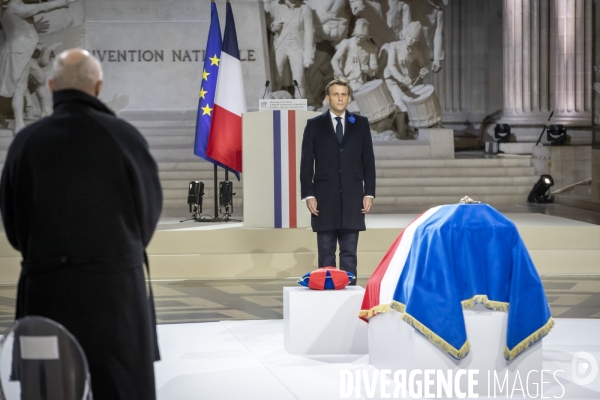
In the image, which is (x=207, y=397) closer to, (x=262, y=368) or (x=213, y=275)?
(x=262, y=368)

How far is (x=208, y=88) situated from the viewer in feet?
37.2

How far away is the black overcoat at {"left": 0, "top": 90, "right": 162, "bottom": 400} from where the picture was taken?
3148 millimetres

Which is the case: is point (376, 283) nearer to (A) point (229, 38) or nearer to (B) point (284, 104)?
(B) point (284, 104)

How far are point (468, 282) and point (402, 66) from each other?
14041mm

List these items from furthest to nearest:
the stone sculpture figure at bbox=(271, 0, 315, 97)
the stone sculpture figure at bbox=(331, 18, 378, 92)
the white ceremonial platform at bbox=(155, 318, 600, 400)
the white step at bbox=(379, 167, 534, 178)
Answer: the stone sculpture figure at bbox=(331, 18, 378, 92) < the stone sculpture figure at bbox=(271, 0, 315, 97) < the white step at bbox=(379, 167, 534, 178) < the white ceremonial platform at bbox=(155, 318, 600, 400)

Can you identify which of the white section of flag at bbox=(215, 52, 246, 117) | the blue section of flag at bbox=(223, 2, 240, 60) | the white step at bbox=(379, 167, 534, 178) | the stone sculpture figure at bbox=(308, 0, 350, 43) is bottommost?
the white step at bbox=(379, 167, 534, 178)

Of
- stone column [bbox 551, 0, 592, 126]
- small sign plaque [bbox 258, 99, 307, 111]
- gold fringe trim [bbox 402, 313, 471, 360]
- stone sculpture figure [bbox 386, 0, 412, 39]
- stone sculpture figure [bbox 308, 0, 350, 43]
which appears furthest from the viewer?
stone column [bbox 551, 0, 592, 126]

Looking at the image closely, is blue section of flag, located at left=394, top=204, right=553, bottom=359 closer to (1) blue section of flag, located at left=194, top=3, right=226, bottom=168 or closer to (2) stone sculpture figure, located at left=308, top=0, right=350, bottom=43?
(1) blue section of flag, located at left=194, top=3, right=226, bottom=168

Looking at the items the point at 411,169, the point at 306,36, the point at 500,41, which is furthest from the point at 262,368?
the point at 500,41

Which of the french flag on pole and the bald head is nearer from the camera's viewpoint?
the bald head

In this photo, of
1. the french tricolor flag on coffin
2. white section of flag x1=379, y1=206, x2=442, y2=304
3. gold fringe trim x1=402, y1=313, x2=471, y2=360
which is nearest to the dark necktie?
white section of flag x1=379, y1=206, x2=442, y2=304

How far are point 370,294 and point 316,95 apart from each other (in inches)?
539

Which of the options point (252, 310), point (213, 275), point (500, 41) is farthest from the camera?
point (500, 41)

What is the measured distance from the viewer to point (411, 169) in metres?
16.2
